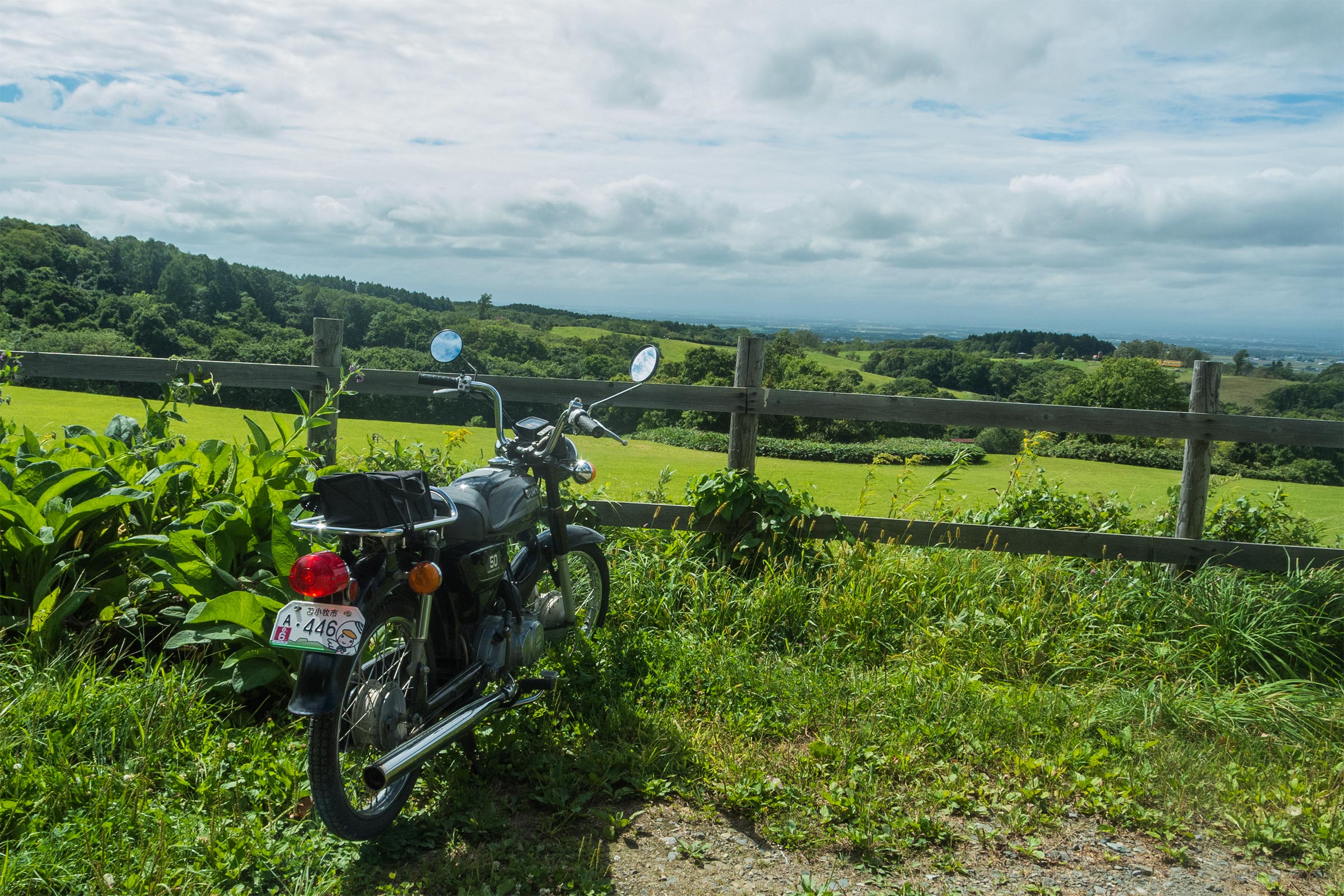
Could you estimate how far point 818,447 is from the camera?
30.2ft

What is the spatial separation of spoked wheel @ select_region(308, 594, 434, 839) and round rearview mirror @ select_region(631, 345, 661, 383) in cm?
125

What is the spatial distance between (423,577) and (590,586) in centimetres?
164

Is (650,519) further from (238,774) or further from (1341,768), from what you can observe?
(1341,768)

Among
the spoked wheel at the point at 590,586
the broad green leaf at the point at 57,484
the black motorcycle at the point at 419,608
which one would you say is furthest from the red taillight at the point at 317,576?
the broad green leaf at the point at 57,484

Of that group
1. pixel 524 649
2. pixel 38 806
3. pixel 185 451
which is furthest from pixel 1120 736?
pixel 185 451

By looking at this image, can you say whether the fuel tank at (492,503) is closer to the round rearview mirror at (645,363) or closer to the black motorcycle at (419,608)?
the black motorcycle at (419,608)

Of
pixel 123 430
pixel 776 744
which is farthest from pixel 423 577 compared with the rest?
pixel 123 430

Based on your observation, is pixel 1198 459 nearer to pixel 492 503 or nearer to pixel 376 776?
pixel 492 503

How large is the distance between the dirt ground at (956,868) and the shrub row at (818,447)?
359 centimetres

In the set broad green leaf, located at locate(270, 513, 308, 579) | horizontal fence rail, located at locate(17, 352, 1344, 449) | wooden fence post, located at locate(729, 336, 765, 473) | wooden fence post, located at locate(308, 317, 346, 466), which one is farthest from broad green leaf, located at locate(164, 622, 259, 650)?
wooden fence post, located at locate(729, 336, 765, 473)

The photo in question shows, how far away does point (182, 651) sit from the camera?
3303 millimetres

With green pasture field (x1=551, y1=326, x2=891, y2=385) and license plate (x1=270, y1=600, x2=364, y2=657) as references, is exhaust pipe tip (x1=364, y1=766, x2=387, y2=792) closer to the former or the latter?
license plate (x1=270, y1=600, x2=364, y2=657)

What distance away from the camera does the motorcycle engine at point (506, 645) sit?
2.96m

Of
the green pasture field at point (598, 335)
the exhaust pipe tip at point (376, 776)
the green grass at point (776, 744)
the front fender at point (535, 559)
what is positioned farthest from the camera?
the green pasture field at point (598, 335)
